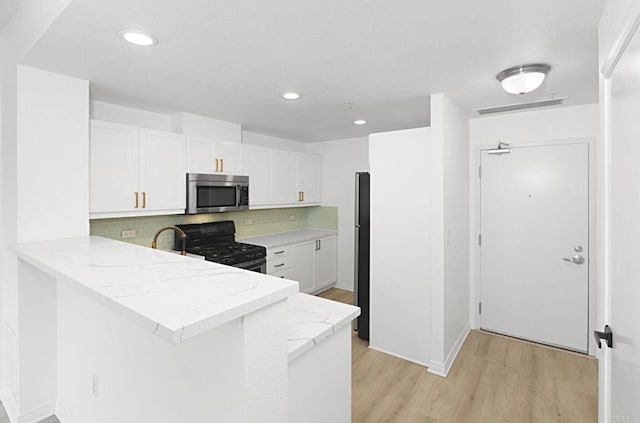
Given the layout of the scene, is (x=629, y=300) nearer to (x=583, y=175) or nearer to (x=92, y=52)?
(x=583, y=175)

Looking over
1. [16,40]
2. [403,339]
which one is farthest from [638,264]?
[16,40]

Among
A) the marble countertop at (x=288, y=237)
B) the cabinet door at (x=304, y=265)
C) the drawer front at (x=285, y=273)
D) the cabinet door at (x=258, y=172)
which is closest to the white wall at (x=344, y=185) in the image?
the marble countertop at (x=288, y=237)

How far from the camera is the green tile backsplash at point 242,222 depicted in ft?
10.6

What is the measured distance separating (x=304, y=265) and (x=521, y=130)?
3.12 meters

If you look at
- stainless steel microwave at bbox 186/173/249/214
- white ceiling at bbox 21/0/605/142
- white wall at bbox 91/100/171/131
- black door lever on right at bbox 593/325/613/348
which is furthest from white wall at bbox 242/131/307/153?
black door lever on right at bbox 593/325/613/348

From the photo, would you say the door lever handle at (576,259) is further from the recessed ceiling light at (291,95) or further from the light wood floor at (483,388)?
the recessed ceiling light at (291,95)

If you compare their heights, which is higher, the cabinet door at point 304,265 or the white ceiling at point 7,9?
the white ceiling at point 7,9

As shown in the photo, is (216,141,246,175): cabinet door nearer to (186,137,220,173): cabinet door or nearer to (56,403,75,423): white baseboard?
(186,137,220,173): cabinet door

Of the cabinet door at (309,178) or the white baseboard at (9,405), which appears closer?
the white baseboard at (9,405)

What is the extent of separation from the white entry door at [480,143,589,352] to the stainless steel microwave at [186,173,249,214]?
2.79 meters

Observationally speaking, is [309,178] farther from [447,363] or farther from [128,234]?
[447,363]

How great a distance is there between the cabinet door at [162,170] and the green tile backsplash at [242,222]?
0.43 m

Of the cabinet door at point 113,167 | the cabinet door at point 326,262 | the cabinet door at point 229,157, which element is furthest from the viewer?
the cabinet door at point 326,262

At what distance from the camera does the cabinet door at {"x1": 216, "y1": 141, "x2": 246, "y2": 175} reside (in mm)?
3738
